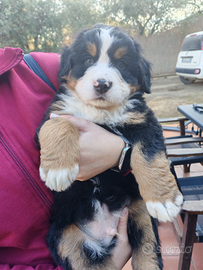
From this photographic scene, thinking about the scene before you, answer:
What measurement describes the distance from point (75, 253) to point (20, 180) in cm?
64

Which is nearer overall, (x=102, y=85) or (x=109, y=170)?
(x=102, y=85)

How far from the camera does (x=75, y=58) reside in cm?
154

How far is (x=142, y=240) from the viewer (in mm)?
1447

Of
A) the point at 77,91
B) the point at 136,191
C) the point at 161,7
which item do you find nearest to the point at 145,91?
the point at 77,91

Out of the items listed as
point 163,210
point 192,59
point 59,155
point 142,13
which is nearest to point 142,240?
point 163,210

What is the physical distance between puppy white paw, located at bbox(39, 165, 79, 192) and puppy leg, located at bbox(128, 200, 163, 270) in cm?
62

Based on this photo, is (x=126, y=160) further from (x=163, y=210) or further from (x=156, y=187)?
(x=163, y=210)

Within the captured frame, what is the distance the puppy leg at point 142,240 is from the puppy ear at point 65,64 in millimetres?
1099

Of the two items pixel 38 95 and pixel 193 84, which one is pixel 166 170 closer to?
pixel 38 95

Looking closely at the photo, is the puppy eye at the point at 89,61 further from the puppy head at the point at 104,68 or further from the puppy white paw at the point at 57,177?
the puppy white paw at the point at 57,177

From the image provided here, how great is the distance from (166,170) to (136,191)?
1.05 ft

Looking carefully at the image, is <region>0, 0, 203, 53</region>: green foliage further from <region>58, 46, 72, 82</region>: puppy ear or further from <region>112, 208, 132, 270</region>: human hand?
<region>112, 208, 132, 270</region>: human hand

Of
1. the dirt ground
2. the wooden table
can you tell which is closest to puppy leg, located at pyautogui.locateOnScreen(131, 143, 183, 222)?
the wooden table

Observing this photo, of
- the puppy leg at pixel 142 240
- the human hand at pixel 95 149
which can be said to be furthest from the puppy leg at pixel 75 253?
the human hand at pixel 95 149
